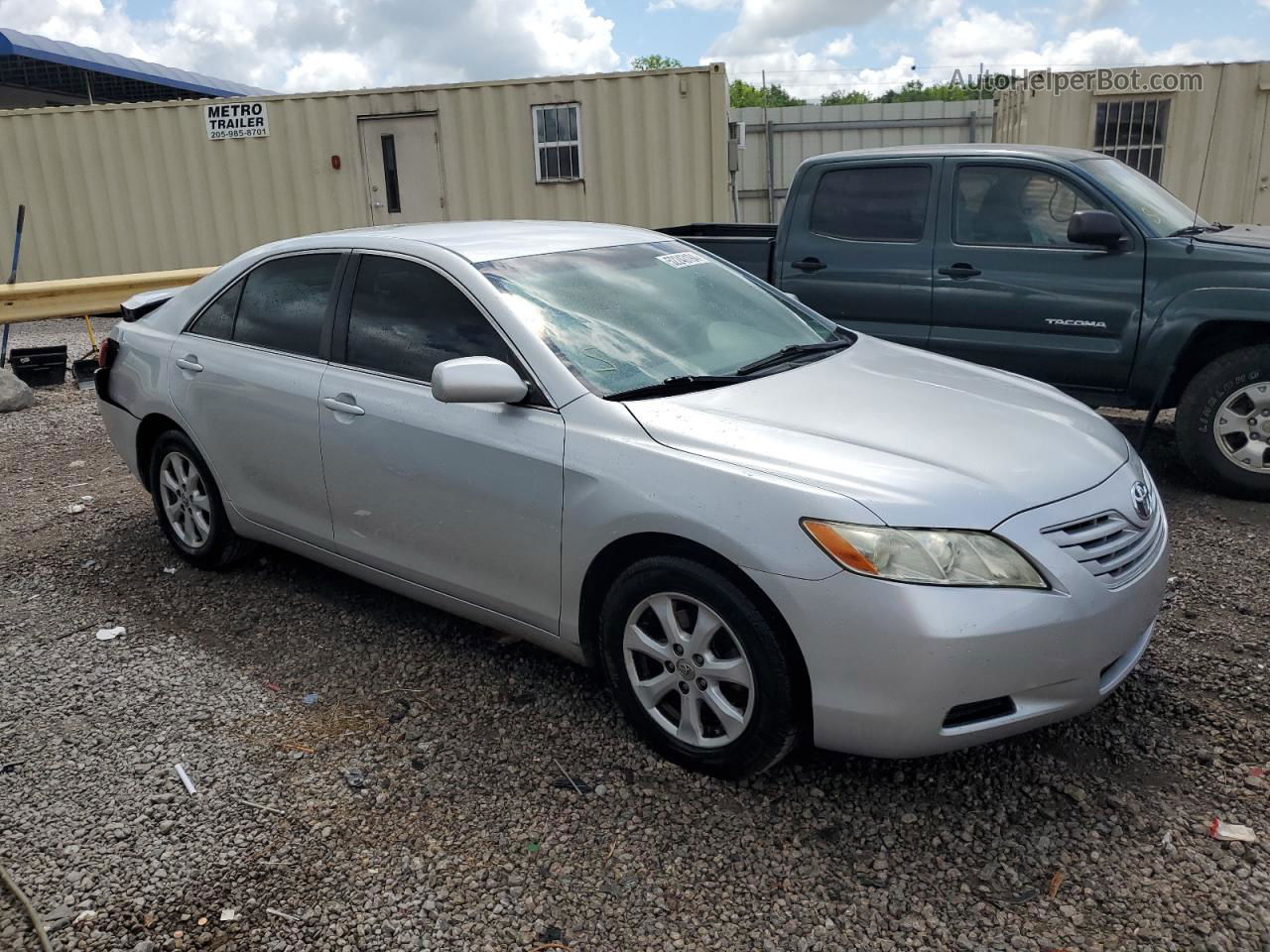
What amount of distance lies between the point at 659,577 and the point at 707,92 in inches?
442

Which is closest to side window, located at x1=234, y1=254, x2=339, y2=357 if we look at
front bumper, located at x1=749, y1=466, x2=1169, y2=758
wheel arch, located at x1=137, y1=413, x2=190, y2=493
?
wheel arch, located at x1=137, y1=413, x2=190, y2=493


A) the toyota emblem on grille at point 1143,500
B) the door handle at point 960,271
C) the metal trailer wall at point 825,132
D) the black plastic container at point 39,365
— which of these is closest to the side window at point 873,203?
the door handle at point 960,271

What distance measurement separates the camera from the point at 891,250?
6.39 m

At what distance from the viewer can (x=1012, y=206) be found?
20.0ft

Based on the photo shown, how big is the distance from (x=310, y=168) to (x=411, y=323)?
11739mm

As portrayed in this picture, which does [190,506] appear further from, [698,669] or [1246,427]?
[1246,427]

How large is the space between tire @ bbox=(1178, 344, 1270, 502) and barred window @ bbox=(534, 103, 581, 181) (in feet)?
31.7

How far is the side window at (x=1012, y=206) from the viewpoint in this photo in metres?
5.96

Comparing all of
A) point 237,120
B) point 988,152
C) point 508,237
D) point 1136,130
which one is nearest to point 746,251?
point 988,152

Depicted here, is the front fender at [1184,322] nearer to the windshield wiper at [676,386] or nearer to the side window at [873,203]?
the side window at [873,203]

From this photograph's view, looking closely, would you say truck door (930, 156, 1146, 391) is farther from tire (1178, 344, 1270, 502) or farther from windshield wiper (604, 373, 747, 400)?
windshield wiper (604, 373, 747, 400)

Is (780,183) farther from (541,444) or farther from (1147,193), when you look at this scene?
(541,444)

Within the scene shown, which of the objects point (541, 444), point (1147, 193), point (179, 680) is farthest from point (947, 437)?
point (1147, 193)

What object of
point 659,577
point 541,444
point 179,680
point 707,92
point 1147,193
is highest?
point 707,92
